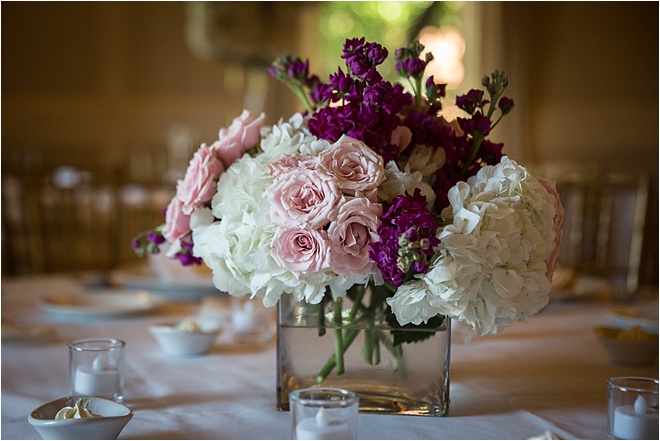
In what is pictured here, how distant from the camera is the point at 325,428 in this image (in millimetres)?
746

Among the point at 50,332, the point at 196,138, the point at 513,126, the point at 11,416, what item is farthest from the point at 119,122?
the point at 11,416

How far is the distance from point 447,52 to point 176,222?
230 inches

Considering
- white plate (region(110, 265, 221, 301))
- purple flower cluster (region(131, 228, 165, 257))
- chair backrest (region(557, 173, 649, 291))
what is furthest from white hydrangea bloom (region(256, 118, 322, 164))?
chair backrest (region(557, 173, 649, 291))

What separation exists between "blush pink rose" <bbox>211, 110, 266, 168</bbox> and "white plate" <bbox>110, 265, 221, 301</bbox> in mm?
837

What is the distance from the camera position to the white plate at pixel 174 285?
181cm

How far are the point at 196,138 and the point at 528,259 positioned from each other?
20.6ft

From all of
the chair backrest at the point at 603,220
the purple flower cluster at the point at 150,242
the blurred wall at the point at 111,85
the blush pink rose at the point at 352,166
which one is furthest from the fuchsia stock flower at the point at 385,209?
the blurred wall at the point at 111,85

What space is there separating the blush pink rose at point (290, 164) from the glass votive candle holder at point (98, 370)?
0.35 metres

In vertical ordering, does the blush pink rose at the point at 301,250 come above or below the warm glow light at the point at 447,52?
below

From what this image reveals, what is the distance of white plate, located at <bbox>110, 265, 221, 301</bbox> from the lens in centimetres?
181

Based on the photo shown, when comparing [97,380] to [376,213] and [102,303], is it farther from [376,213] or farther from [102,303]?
[102,303]

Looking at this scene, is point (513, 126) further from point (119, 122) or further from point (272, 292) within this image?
point (272, 292)

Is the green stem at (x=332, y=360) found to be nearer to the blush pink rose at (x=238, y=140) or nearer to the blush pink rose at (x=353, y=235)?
the blush pink rose at (x=353, y=235)

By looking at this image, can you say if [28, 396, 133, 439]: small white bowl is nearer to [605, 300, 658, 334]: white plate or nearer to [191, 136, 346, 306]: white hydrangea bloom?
[191, 136, 346, 306]: white hydrangea bloom
